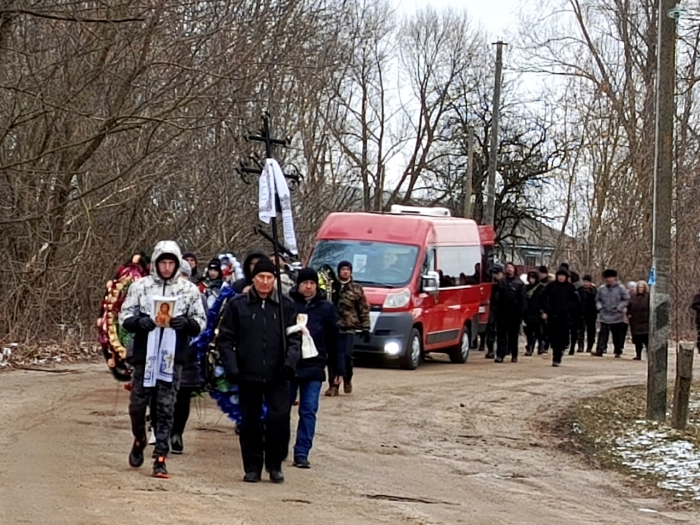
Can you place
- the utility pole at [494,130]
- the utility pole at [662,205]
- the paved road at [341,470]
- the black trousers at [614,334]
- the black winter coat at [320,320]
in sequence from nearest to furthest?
1. the paved road at [341,470]
2. the black winter coat at [320,320]
3. the utility pole at [662,205]
4. the black trousers at [614,334]
5. the utility pole at [494,130]

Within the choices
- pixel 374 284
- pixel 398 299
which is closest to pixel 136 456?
pixel 398 299

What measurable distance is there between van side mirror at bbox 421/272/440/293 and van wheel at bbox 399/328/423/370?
0.70m

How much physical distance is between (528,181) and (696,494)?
127 ft

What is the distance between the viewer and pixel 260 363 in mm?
9664

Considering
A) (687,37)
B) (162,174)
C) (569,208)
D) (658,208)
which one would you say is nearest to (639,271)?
(569,208)

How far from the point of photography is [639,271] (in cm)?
4112

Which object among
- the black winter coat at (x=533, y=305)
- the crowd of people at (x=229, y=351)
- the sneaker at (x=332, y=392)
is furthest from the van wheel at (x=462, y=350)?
the crowd of people at (x=229, y=351)

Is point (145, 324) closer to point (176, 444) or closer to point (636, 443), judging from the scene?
point (176, 444)

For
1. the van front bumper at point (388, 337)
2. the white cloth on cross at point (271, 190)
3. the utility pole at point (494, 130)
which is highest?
the utility pole at point (494, 130)

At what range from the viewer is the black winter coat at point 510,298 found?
75.1ft

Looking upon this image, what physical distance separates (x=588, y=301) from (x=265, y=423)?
59.3 feet

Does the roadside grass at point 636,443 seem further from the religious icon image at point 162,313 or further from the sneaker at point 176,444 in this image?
the religious icon image at point 162,313

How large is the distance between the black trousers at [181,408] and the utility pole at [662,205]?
6.42 meters

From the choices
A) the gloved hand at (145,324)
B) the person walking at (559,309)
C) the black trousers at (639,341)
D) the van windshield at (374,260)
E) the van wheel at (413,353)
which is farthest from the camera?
the black trousers at (639,341)
